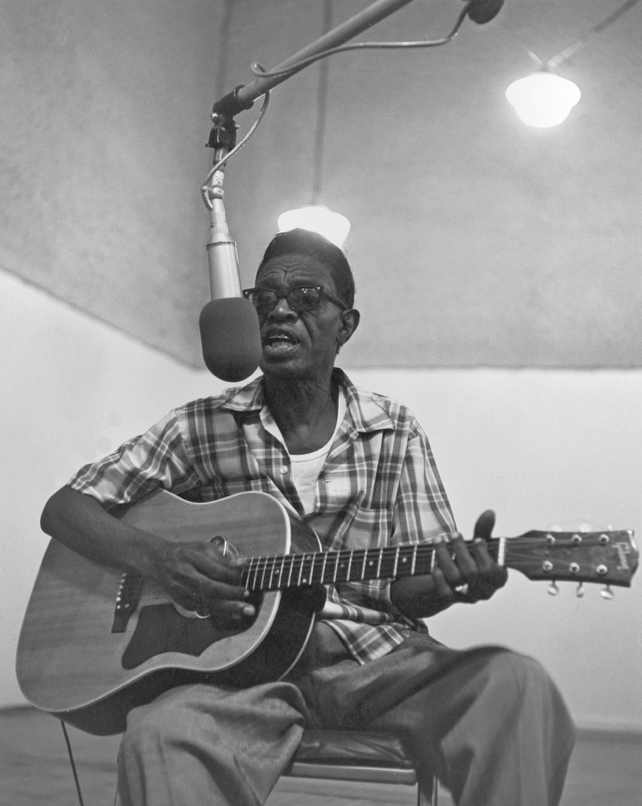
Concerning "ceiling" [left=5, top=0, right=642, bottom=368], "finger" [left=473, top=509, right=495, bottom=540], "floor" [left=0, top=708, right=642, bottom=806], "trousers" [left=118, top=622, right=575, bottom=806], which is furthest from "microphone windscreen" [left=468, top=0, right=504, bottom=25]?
"floor" [left=0, top=708, right=642, bottom=806]

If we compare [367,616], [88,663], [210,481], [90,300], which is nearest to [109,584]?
[88,663]

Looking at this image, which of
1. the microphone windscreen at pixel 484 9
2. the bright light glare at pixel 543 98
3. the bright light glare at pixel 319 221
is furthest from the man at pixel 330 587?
the bright light glare at pixel 543 98

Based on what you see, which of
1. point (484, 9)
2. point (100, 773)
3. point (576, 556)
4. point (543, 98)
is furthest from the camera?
point (543, 98)

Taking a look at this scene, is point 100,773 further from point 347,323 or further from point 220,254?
point 220,254

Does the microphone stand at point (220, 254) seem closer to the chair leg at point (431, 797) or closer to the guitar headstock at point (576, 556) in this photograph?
the guitar headstock at point (576, 556)

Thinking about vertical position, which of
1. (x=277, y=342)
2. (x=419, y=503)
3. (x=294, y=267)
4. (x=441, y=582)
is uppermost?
(x=294, y=267)

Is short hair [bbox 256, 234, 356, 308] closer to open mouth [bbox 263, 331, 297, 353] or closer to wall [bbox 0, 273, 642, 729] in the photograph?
open mouth [bbox 263, 331, 297, 353]

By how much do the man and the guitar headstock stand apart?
0.05m

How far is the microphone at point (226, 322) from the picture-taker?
110 centimetres

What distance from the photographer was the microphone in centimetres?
110

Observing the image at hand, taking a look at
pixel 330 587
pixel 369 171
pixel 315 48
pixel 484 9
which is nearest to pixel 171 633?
pixel 330 587

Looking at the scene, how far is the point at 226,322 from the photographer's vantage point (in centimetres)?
110

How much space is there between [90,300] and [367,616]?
1.17m

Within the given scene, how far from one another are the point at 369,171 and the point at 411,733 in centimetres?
155
